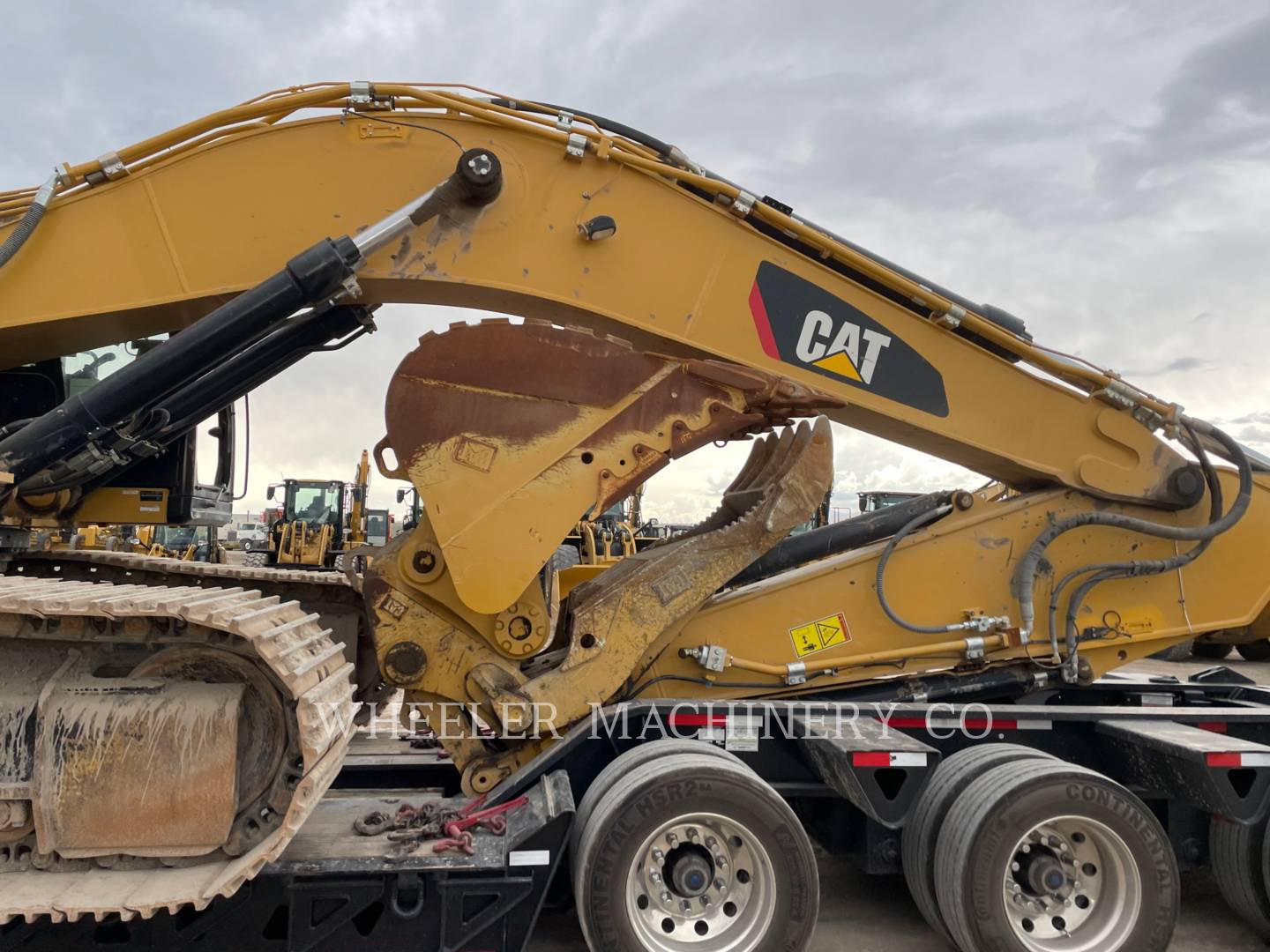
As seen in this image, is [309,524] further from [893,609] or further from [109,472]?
[893,609]

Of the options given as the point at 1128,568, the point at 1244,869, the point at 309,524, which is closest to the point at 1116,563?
the point at 1128,568

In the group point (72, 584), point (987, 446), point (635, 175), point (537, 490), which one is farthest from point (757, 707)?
point (72, 584)

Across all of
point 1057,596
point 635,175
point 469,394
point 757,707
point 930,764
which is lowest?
point 930,764

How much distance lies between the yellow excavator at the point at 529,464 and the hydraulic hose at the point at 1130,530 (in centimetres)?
2

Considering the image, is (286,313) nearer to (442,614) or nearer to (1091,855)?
(442,614)

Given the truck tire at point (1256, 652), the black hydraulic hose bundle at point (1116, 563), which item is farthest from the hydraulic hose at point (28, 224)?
the truck tire at point (1256, 652)

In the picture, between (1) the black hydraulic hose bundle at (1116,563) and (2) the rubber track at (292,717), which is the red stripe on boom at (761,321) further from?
(2) the rubber track at (292,717)

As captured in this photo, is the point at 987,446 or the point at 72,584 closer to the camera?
the point at 72,584

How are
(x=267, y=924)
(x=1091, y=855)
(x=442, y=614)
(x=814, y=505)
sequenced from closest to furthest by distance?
(x=267, y=924) < (x=1091, y=855) < (x=442, y=614) < (x=814, y=505)

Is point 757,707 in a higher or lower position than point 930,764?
higher

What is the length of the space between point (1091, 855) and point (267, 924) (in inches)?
136

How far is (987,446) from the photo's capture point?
16.2 ft

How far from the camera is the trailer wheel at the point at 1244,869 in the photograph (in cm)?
444

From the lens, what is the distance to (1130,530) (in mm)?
5000
